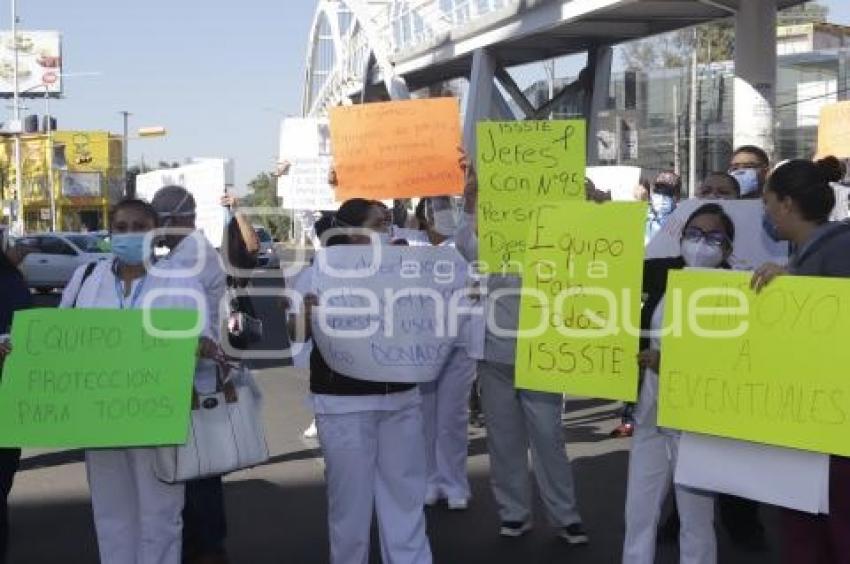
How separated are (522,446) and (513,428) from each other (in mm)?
106

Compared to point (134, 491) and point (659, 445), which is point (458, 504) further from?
point (134, 491)

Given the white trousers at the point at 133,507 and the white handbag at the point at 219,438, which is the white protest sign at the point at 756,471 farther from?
the white trousers at the point at 133,507

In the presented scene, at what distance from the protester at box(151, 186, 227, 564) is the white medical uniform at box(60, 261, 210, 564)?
0.45 ft

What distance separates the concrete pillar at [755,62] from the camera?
20.5m

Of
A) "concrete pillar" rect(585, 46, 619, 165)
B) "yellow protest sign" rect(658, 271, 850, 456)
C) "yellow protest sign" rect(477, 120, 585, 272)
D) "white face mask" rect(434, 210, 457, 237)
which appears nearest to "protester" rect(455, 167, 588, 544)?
"yellow protest sign" rect(477, 120, 585, 272)

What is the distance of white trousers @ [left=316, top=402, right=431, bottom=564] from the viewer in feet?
17.1

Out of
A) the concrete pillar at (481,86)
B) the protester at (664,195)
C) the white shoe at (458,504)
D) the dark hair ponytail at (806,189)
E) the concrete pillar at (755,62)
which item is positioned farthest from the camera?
the concrete pillar at (481,86)

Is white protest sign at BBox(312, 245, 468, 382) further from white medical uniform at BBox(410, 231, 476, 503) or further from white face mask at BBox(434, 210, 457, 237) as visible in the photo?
white medical uniform at BBox(410, 231, 476, 503)

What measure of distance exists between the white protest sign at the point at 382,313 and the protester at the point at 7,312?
1.59 meters

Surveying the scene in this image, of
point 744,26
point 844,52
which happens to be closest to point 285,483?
point 744,26

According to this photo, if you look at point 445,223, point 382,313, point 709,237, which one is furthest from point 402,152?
point 709,237

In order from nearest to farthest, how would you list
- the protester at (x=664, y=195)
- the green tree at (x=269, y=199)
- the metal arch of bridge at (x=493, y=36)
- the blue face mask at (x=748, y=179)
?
the blue face mask at (x=748, y=179)
the protester at (x=664, y=195)
the metal arch of bridge at (x=493, y=36)
the green tree at (x=269, y=199)

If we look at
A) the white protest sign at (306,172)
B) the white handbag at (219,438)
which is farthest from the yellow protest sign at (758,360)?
the white protest sign at (306,172)

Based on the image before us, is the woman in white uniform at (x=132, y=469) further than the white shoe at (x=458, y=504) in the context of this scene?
No
